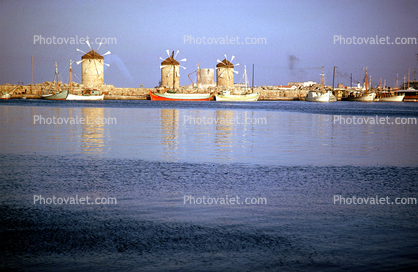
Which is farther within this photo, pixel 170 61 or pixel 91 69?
pixel 170 61

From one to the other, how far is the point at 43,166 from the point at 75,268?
15.6 feet

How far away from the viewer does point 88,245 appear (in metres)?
3.45

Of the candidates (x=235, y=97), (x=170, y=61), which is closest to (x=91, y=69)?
(x=170, y=61)

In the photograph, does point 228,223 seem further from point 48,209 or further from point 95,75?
point 95,75

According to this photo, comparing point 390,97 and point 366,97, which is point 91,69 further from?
point 390,97

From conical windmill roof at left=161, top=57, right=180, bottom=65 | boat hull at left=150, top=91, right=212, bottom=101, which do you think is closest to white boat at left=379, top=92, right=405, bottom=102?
boat hull at left=150, top=91, right=212, bottom=101

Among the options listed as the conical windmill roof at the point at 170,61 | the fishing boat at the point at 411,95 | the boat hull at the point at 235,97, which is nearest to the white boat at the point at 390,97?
the fishing boat at the point at 411,95

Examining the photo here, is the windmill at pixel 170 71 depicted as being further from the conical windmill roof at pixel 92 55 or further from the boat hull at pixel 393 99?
the boat hull at pixel 393 99

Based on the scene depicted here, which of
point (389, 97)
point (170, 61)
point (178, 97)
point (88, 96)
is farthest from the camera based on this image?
point (389, 97)

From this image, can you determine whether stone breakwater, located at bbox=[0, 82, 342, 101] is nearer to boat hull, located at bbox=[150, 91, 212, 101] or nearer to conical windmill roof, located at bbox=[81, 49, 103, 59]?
conical windmill roof, located at bbox=[81, 49, 103, 59]

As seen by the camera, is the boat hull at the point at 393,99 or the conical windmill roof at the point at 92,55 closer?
the conical windmill roof at the point at 92,55

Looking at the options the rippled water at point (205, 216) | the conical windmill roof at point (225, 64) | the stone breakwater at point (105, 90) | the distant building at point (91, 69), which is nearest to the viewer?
the rippled water at point (205, 216)

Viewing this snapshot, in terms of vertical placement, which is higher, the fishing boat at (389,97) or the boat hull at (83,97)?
the fishing boat at (389,97)

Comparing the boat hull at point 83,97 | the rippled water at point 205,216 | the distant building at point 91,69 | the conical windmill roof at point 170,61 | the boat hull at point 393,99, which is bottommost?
the rippled water at point 205,216
